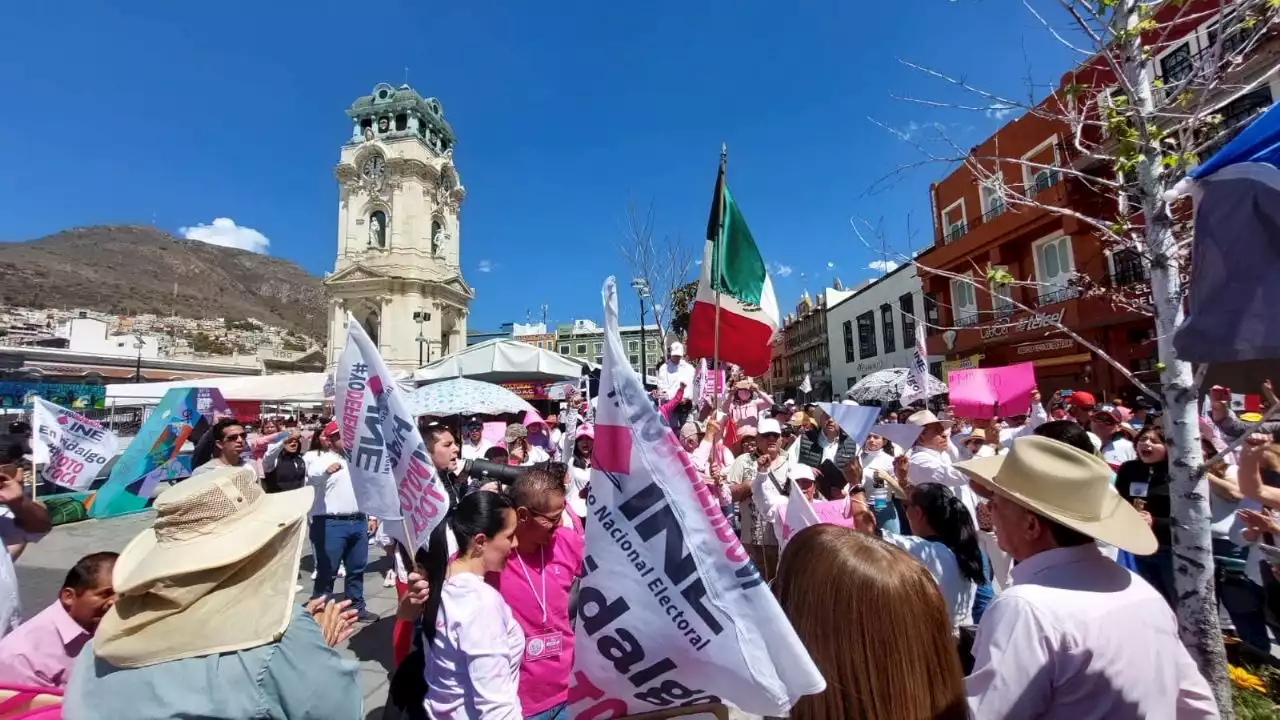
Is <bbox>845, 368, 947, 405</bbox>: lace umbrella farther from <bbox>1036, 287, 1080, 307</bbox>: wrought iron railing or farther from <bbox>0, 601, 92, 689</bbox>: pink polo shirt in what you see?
<bbox>0, 601, 92, 689</bbox>: pink polo shirt

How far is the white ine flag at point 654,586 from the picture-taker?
1551 mm

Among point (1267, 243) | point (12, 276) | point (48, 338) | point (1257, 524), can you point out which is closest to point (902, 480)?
point (1257, 524)

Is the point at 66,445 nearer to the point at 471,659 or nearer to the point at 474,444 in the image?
the point at 474,444

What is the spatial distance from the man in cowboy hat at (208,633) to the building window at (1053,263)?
68.5 feet

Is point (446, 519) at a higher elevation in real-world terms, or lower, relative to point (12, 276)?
lower

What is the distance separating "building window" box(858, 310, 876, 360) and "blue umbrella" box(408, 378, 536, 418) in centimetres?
2691

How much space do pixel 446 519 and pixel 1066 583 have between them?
2.52 metres

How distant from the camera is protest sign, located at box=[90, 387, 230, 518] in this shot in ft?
30.2

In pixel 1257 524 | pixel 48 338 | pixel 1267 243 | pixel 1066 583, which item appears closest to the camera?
pixel 1267 243

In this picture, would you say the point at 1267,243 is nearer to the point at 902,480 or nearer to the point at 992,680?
the point at 992,680

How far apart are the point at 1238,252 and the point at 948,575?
1826 mm

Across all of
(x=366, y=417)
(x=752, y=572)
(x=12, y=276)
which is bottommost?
(x=752, y=572)

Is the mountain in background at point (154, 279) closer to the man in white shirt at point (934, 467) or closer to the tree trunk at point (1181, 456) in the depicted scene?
the man in white shirt at point (934, 467)

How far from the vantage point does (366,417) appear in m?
3.29
